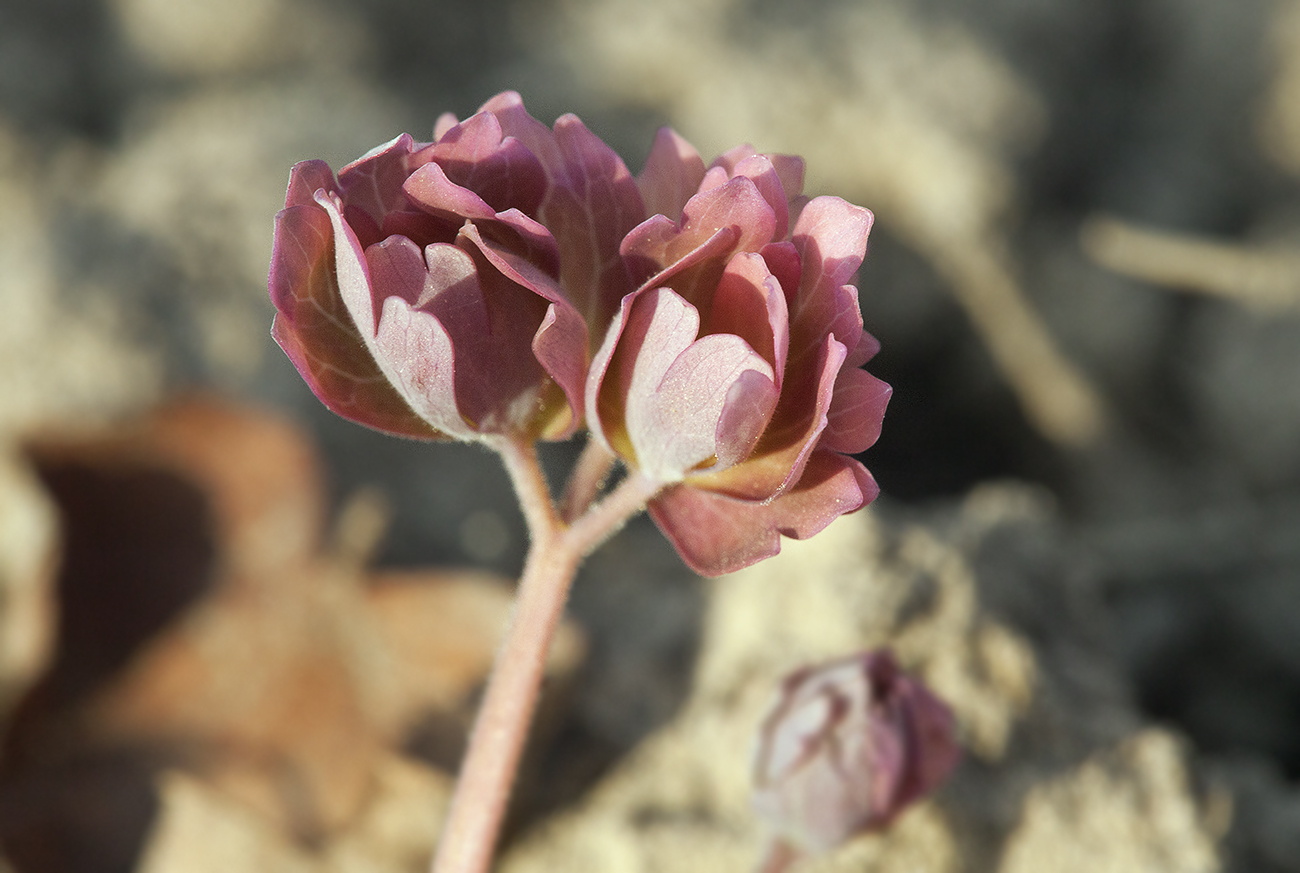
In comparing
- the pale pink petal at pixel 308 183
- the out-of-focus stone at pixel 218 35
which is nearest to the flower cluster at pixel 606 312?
the pale pink petal at pixel 308 183

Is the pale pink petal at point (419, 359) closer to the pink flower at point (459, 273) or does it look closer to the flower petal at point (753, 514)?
the pink flower at point (459, 273)

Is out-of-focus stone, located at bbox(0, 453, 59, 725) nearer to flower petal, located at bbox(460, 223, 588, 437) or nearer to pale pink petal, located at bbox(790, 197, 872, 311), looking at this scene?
flower petal, located at bbox(460, 223, 588, 437)

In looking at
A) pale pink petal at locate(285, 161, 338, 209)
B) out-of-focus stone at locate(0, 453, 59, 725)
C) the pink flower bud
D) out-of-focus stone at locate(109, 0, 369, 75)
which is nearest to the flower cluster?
pale pink petal at locate(285, 161, 338, 209)

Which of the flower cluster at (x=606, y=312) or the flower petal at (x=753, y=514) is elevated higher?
the flower cluster at (x=606, y=312)

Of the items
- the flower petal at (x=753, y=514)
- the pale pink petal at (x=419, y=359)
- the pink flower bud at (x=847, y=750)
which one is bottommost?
the pink flower bud at (x=847, y=750)

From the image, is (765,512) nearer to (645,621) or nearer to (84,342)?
(645,621)

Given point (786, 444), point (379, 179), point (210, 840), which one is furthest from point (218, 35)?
point (786, 444)
